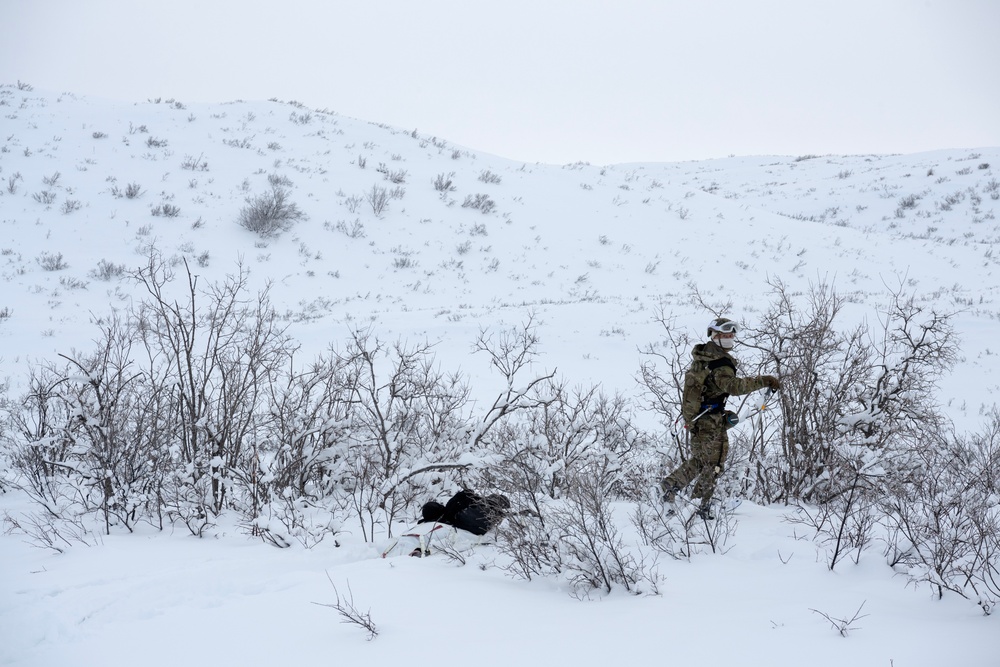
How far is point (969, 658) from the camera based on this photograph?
7.74ft

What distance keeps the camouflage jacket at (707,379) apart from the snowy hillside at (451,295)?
3.10ft

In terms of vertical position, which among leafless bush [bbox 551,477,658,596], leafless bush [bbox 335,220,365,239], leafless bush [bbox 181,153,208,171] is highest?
leafless bush [bbox 181,153,208,171]

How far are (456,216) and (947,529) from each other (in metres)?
18.8

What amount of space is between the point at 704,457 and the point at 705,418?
0.98 feet

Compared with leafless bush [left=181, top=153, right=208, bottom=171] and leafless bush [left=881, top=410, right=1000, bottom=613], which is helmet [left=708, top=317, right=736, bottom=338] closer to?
leafless bush [left=881, top=410, right=1000, bottom=613]

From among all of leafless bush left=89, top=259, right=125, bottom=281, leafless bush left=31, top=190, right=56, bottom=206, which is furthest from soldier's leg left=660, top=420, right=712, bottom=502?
leafless bush left=31, top=190, right=56, bottom=206

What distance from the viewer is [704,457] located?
459cm

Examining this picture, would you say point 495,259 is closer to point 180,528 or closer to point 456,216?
point 456,216

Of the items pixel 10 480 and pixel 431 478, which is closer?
pixel 431 478

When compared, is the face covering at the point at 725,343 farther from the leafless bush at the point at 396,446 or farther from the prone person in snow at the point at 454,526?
the leafless bush at the point at 396,446

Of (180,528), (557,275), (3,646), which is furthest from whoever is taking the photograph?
(557,275)

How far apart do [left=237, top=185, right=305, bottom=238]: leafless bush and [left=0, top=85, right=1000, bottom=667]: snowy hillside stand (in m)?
0.22

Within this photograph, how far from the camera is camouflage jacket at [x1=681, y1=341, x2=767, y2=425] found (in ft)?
14.8

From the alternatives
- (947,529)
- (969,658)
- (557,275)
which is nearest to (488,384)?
(947,529)
